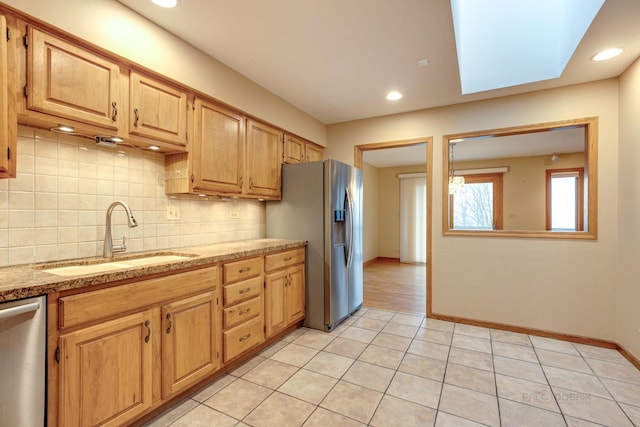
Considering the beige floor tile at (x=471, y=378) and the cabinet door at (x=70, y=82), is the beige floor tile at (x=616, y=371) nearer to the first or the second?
the beige floor tile at (x=471, y=378)

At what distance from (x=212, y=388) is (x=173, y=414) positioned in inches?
11.5

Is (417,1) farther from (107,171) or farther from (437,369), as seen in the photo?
(437,369)

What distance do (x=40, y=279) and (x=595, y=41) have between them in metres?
3.50

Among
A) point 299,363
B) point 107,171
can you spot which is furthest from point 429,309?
point 107,171

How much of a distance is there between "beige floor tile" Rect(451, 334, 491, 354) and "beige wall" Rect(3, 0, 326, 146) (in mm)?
2826

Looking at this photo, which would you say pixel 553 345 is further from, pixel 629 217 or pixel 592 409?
pixel 629 217

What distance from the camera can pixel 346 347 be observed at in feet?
8.48

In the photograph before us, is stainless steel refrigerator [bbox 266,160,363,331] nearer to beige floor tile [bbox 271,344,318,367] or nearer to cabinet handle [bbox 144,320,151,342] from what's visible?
beige floor tile [bbox 271,344,318,367]

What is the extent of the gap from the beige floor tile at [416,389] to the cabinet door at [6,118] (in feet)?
8.01

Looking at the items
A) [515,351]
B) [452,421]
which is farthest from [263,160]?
[515,351]

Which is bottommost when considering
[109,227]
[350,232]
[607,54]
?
[350,232]

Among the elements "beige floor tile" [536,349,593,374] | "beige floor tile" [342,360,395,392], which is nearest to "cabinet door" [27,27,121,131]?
"beige floor tile" [342,360,395,392]

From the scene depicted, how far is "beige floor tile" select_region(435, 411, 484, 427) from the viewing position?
5.31ft

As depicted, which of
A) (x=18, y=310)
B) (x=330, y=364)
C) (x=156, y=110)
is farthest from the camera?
(x=330, y=364)
